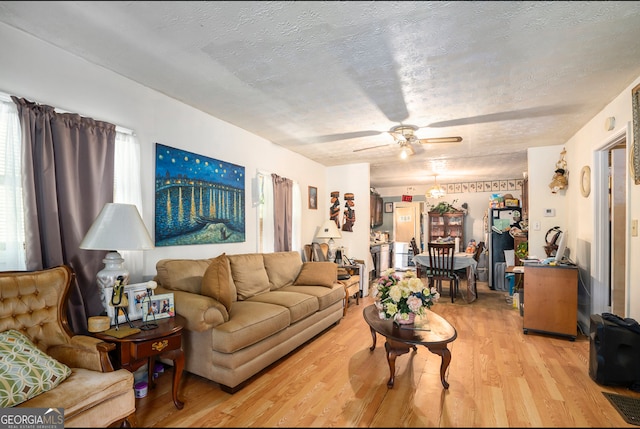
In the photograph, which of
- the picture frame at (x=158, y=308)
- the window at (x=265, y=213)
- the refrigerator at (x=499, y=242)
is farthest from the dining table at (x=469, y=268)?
the picture frame at (x=158, y=308)

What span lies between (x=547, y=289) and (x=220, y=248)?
3.58m

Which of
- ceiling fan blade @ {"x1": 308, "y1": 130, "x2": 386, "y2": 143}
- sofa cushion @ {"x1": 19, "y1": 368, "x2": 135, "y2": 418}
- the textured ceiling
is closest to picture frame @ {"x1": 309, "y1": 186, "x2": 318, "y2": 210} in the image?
ceiling fan blade @ {"x1": 308, "y1": 130, "x2": 386, "y2": 143}

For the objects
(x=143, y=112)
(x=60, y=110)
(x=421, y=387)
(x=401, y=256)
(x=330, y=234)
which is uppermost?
(x=143, y=112)

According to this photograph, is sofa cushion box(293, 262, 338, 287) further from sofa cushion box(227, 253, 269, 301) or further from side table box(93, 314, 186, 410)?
side table box(93, 314, 186, 410)

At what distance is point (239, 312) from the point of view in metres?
2.45

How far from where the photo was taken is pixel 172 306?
212 centimetres

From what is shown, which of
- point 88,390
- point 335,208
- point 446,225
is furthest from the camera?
point 446,225

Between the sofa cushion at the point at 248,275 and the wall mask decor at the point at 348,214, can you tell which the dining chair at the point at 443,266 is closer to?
the wall mask decor at the point at 348,214

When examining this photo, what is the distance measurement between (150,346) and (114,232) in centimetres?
69

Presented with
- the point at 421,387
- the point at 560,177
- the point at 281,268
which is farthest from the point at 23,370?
the point at 560,177

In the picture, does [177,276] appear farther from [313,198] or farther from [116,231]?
[313,198]

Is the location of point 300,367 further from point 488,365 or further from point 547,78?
point 547,78

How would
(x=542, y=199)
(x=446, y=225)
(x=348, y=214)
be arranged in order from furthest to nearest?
1. (x=446, y=225)
2. (x=348, y=214)
3. (x=542, y=199)

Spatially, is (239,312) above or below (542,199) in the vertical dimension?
below
